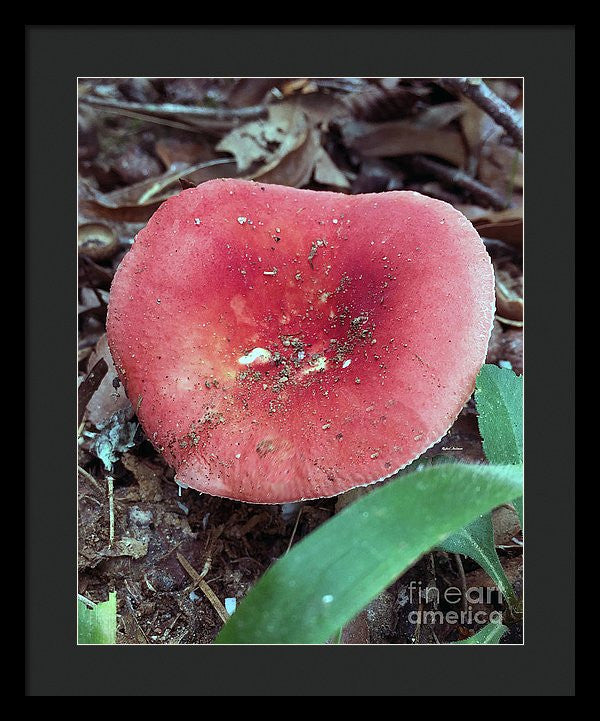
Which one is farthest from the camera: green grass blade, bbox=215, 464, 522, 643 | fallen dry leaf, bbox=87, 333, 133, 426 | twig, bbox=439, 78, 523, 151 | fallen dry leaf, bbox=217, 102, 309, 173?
fallen dry leaf, bbox=217, 102, 309, 173

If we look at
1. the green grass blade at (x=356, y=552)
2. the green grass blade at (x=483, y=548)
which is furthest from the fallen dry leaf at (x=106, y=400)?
the green grass blade at (x=483, y=548)

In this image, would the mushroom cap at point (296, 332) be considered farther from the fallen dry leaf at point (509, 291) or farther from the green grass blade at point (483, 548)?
the fallen dry leaf at point (509, 291)

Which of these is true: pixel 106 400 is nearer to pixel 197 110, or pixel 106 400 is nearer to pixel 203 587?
pixel 203 587

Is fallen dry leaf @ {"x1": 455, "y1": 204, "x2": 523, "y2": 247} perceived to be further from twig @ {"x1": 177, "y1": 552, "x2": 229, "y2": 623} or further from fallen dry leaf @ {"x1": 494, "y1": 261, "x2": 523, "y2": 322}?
twig @ {"x1": 177, "y1": 552, "x2": 229, "y2": 623}

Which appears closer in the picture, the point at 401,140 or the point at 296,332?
the point at 296,332

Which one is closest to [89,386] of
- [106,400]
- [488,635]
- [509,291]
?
[106,400]

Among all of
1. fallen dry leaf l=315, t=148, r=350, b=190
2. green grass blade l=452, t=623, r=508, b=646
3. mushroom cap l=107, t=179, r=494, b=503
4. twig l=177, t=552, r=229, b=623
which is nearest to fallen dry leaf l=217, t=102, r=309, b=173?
fallen dry leaf l=315, t=148, r=350, b=190
